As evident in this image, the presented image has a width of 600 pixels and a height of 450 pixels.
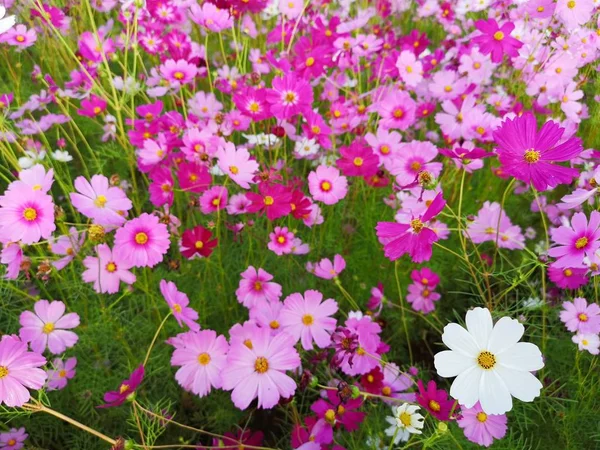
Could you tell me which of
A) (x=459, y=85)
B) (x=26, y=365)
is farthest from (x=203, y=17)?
(x=26, y=365)

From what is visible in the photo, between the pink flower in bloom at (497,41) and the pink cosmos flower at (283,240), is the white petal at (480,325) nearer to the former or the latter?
the pink cosmos flower at (283,240)

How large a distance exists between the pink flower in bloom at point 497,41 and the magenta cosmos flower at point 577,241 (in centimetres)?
61

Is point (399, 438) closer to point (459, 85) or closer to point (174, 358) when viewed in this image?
point (174, 358)

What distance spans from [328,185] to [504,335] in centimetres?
68

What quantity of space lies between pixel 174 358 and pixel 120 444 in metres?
0.27

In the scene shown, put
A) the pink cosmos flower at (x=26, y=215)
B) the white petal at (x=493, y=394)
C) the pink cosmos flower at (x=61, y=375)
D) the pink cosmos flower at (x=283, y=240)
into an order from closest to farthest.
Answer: the white petal at (x=493, y=394) → the pink cosmos flower at (x=26, y=215) → the pink cosmos flower at (x=61, y=375) → the pink cosmos flower at (x=283, y=240)

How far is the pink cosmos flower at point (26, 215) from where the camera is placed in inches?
31.0

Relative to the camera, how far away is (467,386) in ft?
1.84

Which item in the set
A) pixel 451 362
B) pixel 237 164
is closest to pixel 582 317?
pixel 451 362

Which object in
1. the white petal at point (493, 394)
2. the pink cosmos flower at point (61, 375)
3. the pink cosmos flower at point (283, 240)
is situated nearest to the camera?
the white petal at point (493, 394)

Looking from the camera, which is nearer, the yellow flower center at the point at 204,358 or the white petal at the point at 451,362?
the white petal at the point at 451,362

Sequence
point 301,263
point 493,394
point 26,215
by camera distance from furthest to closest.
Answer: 1. point 301,263
2. point 26,215
3. point 493,394

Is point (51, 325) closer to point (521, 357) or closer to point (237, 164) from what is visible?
point (237, 164)

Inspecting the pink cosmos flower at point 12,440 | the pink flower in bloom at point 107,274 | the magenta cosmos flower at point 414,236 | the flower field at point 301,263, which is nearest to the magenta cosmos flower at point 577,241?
the flower field at point 301,263
